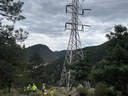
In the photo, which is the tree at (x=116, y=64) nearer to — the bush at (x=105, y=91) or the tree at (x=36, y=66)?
the bush at (x=105, y=91)

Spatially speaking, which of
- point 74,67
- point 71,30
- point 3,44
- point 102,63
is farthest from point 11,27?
point 71,30

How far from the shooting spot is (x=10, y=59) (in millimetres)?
30484

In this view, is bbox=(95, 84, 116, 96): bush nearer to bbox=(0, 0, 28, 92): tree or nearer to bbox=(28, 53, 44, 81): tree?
bbox=(0, 0, 28, 92): tree

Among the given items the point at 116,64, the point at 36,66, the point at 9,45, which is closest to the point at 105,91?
the point at 116,64

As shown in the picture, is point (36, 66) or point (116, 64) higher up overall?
point (116, 64)

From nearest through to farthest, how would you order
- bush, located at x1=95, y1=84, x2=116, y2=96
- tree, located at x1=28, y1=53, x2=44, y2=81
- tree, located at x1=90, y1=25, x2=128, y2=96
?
tree, located at x1=90, y1=25, x2=128, y2=96, bush, located at x1=95, y1=84, x2=116, y2=96, tree, located at x1=28, y1=53, x2=44, y2=81

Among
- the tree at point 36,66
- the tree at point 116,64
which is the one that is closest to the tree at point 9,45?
the tree at point 116,64

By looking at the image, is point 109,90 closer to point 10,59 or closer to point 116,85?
point 116,85

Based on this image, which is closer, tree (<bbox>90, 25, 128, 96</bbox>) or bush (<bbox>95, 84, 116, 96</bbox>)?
tree (<bbox>90, 25, 128, 96</bbox>)

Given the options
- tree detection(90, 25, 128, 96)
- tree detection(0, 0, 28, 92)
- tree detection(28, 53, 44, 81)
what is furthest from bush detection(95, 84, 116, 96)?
tree detection(28, 53, 44, 81)

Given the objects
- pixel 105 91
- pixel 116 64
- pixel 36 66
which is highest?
pixel 116 64

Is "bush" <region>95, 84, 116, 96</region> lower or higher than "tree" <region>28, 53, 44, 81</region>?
lower

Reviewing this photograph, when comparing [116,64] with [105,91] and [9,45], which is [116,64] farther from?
[9,45]

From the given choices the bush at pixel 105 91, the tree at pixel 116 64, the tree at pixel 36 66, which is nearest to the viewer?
the tree at pixel 116 64
